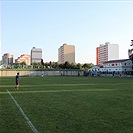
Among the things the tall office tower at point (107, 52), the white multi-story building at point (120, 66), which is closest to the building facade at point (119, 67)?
the white multi-story building at point (120, 66)

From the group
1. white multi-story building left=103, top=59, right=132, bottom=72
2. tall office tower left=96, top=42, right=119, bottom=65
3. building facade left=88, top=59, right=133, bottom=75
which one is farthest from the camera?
tall office tower left=96, top=42, right=119, bottom=65

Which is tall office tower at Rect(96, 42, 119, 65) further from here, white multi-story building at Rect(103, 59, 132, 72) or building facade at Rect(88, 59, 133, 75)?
white multi-story building at Rect(103, 59, 132, 72)

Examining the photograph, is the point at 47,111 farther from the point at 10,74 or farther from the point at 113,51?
the point at 113,51

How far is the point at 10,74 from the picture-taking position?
308ft

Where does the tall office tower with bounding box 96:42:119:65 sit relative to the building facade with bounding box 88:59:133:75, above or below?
above

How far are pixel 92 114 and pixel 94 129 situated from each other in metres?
2.43

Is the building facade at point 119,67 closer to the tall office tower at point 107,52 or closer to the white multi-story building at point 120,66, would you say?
the white multi-story building at point 120,66

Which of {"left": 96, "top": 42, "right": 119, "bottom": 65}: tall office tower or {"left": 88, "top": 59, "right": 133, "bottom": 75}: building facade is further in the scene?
{"left": 96, "top": 42, "right": 119, "bottom": 65}: tall office tower

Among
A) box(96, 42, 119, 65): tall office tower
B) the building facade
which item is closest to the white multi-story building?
the building facade

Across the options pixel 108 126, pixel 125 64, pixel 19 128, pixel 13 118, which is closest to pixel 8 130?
pixel 19 128

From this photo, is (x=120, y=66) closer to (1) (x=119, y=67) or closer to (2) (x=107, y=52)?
(1) (x=119, y=67)

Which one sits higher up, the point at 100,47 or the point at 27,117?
the point at 100,47

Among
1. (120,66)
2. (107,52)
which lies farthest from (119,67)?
(107,52)

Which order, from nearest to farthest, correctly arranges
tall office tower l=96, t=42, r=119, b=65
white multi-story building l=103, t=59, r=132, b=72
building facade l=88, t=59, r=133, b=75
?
building facade l=88, t=59, r=133, b=75, white multi-story building l=103, t=59, r=132, b=72, tall office tower l=96, t=42, r=119, b=65
